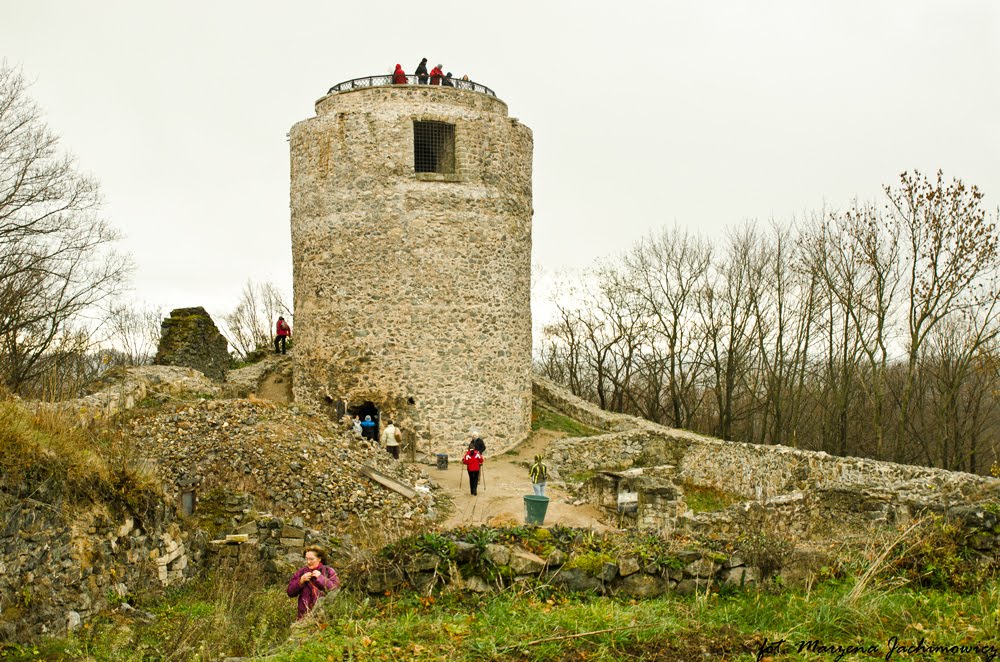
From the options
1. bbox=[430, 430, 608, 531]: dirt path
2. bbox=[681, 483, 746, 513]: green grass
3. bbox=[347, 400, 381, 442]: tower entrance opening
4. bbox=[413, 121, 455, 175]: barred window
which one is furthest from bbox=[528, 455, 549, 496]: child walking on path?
bbox=[413, 121, 455, 175]: barred window

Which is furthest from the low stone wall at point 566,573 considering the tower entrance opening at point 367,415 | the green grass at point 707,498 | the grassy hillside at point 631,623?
the tower entrance opening at point 367,415

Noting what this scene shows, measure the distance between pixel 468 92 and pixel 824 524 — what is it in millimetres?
13134

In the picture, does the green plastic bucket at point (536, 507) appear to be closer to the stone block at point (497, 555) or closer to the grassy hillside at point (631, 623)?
the grassy hillside at point (631, 623)

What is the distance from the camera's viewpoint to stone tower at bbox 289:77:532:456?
66.8 feet

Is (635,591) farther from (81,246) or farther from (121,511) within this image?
(81,246)

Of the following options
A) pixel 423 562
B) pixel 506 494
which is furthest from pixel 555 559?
pixel 506 494

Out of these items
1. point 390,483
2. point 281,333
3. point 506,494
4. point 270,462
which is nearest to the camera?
point 270,462

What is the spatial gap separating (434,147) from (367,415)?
673 centimetres

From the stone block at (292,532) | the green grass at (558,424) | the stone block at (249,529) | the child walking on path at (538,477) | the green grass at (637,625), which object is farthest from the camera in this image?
the green grass at (558,424)

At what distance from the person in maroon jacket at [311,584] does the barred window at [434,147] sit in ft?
48.6

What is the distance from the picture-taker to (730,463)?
1891 cm

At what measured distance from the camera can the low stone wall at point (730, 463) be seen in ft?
49.9

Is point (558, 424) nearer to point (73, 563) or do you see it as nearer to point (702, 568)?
point (702, 568)

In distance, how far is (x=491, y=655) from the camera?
5594mm
